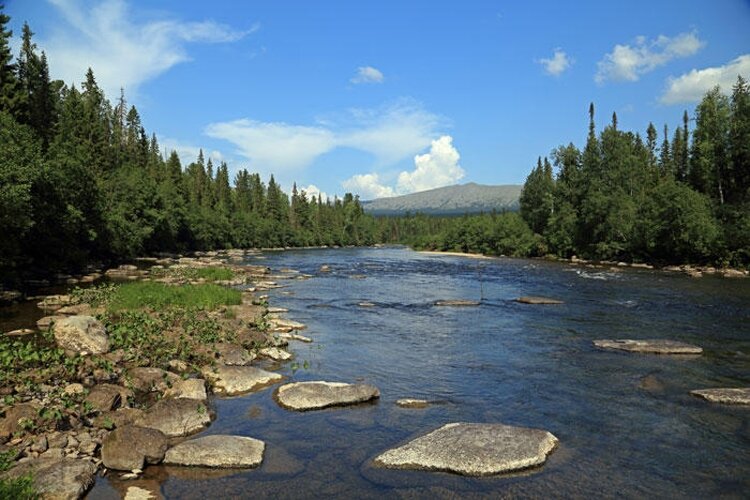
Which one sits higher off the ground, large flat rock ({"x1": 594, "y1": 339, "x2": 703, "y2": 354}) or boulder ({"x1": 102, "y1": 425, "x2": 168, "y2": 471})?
boulder ({"x1": 102, "y1": 425, "x2": 168, "y2": 471})

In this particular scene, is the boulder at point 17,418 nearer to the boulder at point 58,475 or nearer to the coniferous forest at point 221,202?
the boulder at point 58,475

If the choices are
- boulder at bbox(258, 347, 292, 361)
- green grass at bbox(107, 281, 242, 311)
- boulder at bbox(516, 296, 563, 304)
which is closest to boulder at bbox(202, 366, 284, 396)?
boulder at bbox(258, 347, 292, 361)

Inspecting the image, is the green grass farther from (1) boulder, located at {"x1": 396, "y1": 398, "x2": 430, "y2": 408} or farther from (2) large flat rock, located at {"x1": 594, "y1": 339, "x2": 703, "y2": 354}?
(2) large flat rock, located at {"x1": 594, "y1": 339, "x2": 703, "y2": 354}

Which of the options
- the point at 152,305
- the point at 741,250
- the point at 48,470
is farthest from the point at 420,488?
the point at 741,250

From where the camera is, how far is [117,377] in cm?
1478

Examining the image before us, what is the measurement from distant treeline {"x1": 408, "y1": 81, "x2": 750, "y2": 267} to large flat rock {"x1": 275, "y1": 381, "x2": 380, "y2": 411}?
2168 inches

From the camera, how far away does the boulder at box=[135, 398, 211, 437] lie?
11.6 metres

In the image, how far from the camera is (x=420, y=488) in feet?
30.9

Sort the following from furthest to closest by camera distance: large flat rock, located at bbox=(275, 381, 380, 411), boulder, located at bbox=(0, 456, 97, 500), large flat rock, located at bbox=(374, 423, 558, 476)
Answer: large flat rock, located at bbox=(275, 381, 380, 411) → large flat rock, located at bbox=(374, 423, 558, 476) → boulder, located at bbox=(0, 456, 97, 500)

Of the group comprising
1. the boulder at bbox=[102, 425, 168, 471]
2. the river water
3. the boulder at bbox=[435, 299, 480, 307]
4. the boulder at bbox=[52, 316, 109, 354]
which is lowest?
the river water

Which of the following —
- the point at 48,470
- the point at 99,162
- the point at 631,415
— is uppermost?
the point at 99,162

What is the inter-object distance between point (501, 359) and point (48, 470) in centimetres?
1495

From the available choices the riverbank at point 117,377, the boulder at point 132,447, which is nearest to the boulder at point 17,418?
the riverbank at point 117,377

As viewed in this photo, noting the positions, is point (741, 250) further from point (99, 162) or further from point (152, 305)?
point (99, 162)
